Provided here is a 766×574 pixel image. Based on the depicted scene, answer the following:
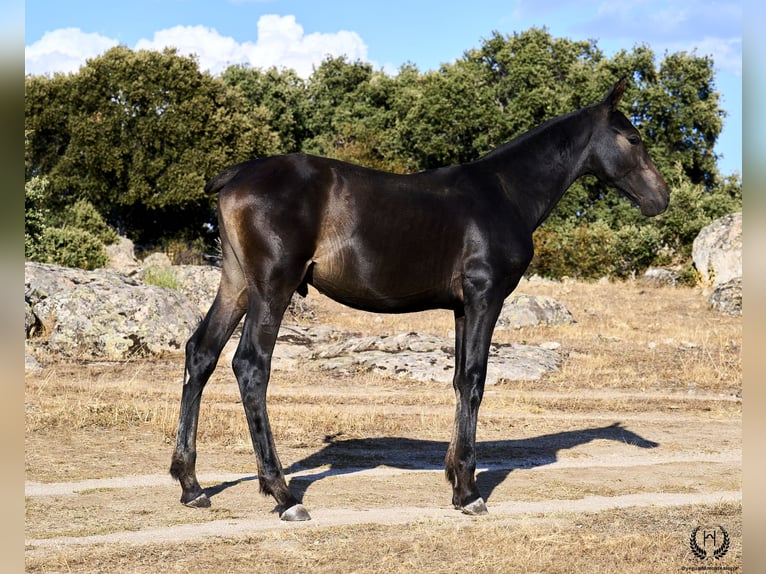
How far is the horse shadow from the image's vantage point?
8859 millimetres

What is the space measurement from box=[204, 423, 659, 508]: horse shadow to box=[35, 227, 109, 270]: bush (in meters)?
19.3

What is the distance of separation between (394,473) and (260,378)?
2.42m

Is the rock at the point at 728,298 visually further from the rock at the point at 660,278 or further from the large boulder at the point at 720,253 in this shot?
the rock at the point at 660,278

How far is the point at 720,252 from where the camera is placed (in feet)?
96.4

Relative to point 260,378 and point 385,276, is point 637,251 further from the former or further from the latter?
point 260,378

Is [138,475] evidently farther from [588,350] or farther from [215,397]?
[588,350]

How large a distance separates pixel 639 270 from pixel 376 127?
74.3 ft

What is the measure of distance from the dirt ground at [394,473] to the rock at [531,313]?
405 centimetres

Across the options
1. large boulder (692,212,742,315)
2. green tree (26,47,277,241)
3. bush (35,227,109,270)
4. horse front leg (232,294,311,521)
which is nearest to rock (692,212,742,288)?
large boulder (692,212,742,315)

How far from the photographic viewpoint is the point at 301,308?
23438 millimetres

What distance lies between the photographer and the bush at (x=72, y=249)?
28.0 m

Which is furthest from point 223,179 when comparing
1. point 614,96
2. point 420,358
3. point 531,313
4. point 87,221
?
point 87,221

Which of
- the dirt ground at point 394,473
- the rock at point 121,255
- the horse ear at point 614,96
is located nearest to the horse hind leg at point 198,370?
the dirt ground at point 394,473
